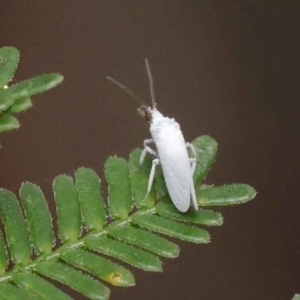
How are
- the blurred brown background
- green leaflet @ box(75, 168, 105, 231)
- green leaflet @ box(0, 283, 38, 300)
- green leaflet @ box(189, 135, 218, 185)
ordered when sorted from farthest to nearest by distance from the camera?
the blurred brown background
green leaflet @ box(189, 135, 218, 185)
green leaflet @ box(75, 168, 105, 231)
green leaflet @ box(0, 283, 38, 300)

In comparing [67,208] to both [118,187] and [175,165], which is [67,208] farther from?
[175,165]

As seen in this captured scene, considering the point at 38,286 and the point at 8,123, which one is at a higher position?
the point at 8,123

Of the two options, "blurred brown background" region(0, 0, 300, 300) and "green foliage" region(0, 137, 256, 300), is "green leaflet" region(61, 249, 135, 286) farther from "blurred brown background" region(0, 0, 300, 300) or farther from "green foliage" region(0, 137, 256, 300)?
"blurred brown background" region(0, 0, 300, 300)

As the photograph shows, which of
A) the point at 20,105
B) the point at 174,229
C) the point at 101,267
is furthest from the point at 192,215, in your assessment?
the point at 20,105

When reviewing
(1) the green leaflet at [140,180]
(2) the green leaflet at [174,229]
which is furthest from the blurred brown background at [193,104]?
(2) the green leaflet at [174,229]

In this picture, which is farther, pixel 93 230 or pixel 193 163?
Answer: pixel 193 163

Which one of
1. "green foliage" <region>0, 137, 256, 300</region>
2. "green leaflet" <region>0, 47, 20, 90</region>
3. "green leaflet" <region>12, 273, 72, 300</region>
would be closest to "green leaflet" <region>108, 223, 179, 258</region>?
"green foliage" <region>0, 137, 256, 300</region>
